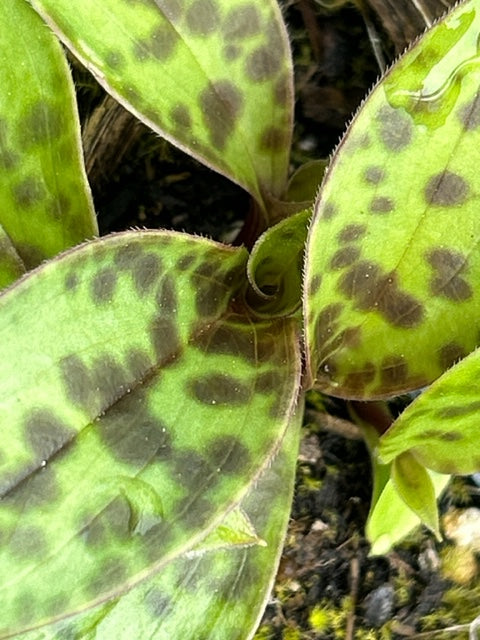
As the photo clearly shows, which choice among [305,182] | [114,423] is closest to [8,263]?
[114,423]

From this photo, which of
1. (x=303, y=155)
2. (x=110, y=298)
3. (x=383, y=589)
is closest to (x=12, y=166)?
(x=110, y=298)

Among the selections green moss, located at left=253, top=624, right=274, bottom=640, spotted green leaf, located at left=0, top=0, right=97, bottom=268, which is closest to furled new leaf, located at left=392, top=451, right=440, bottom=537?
green moss, located at left=253, top=624, right=274, bottom=640

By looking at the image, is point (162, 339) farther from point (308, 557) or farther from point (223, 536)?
point (308, 557)

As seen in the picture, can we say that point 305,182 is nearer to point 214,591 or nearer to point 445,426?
point 445,426

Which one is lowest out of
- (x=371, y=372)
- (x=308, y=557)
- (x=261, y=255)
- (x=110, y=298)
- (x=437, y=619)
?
(x=437, y=619)

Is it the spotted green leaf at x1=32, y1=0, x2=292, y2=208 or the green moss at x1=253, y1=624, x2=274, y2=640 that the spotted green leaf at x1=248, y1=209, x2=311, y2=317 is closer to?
the spotted green leaf at x1=32, y1=0, x2=292, y2=208

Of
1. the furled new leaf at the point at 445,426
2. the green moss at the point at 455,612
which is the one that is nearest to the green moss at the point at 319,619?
the green moss at the point at 455,612
